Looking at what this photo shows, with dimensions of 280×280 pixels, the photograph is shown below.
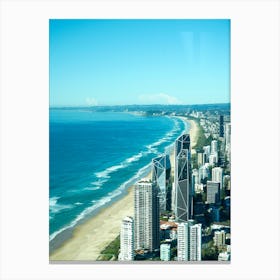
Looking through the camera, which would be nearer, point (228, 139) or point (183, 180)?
point (228, 139)

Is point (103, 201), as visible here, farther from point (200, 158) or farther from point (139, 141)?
point (200, 158)

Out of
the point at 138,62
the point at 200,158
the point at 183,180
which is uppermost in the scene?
the point at 138,62

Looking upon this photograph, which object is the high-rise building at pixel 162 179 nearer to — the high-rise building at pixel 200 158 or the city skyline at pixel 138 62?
the high-rise building at pixel 200 158

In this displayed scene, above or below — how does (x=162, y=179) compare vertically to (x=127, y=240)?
above

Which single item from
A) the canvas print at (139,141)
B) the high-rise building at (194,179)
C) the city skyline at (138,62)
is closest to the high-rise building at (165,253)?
the canvas print at (139,141)

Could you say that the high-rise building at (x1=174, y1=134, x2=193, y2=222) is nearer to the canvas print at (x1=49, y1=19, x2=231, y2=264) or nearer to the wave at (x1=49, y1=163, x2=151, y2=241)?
the canvas print at (x1=49, y1=19, x2=231, y2=264)
